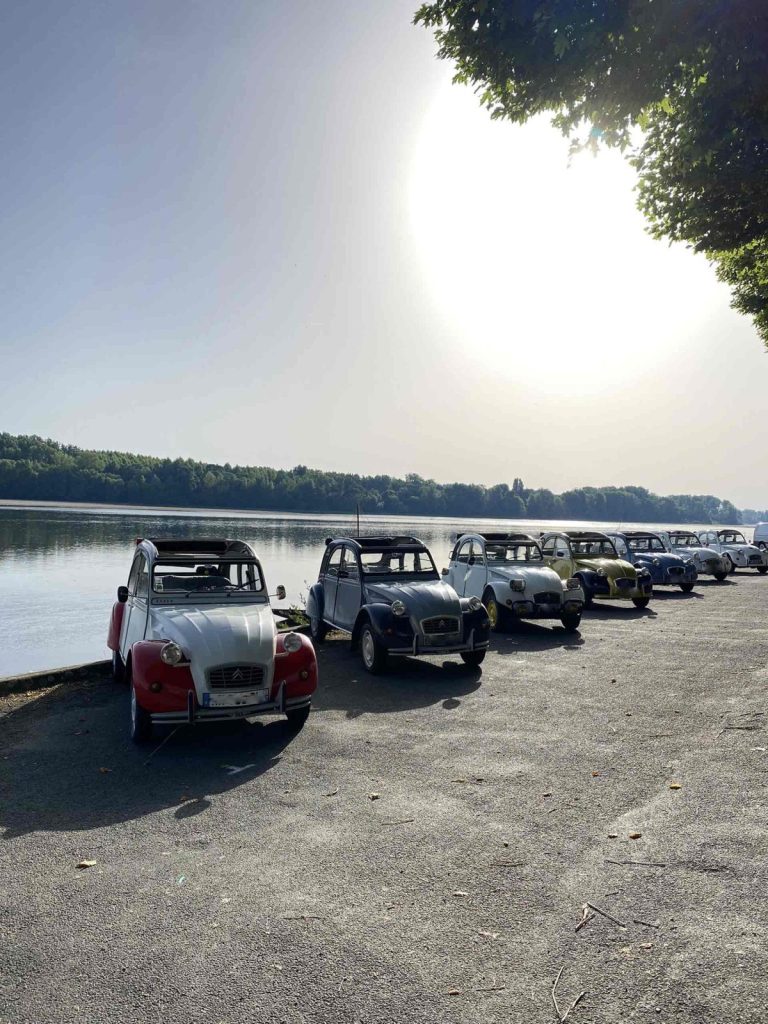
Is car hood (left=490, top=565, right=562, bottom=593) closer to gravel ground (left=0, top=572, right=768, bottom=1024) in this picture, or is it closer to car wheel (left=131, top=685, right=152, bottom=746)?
gravel ground (left=0, top=572, right=768, bottom=1024)

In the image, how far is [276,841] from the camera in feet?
17.5

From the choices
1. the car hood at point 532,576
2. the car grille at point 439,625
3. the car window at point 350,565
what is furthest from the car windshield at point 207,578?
the car hood at point 532,576

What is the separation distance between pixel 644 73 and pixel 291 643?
9456 millimetres

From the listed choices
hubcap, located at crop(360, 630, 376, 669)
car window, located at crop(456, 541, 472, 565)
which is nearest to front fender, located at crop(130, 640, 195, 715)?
hubcap, located at crop(360, 630, 376, 669)

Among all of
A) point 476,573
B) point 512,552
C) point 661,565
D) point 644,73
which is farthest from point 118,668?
point 661,565

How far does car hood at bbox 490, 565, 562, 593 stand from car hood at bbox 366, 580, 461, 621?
12.9 feet

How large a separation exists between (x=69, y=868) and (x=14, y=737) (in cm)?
364

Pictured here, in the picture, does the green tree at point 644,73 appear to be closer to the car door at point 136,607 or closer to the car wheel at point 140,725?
the car door at point 136,607

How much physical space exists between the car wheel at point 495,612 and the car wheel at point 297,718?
7645 mm

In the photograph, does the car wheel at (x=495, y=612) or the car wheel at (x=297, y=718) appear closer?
the car wheel at (x=297, y=718)

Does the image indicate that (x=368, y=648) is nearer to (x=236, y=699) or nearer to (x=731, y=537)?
(x=236, y=699)

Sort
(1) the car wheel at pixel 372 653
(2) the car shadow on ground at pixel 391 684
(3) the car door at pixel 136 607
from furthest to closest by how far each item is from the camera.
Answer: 1. (1) the car wheel at pixel 372 653
2. (2) the car shadow on ground at pixel 391 684
3. (3) the car door at pixel 136 607

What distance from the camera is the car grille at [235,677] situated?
7.67 metres

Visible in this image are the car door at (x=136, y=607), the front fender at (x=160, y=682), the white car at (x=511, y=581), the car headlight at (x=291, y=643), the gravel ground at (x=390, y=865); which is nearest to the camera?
the gravel ground at (x=390, y=865)
